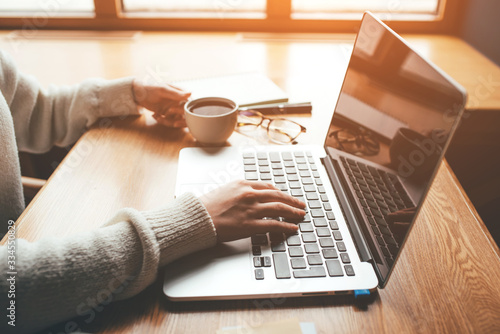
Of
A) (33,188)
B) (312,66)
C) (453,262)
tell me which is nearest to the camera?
(453,262)

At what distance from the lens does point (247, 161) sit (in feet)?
2.72

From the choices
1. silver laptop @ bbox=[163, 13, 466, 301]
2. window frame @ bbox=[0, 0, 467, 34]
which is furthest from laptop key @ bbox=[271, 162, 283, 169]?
window frame @ bbox=[0, 0, 467, 34]

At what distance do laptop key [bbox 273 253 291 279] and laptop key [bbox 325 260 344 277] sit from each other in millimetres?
58

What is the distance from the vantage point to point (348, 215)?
2.18 feet

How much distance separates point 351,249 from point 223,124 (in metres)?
0.40

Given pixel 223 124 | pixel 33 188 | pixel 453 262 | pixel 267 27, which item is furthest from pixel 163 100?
pixel 267 27

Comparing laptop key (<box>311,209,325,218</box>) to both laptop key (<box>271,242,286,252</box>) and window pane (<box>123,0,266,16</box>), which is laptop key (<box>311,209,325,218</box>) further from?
window pane (<box>123,0,266,16</box>)

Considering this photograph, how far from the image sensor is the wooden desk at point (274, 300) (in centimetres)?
51

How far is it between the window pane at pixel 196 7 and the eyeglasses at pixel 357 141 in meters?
1.12

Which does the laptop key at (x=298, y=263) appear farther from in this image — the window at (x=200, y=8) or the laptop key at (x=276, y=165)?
the window at (x=200, y=8)

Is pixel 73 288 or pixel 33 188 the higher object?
pixel 73 288

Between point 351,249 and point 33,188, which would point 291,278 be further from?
point 33,188

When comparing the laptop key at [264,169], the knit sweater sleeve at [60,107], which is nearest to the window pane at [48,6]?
the knit sweater sleeve at [60,107]

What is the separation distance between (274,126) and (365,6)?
1.07 meters
